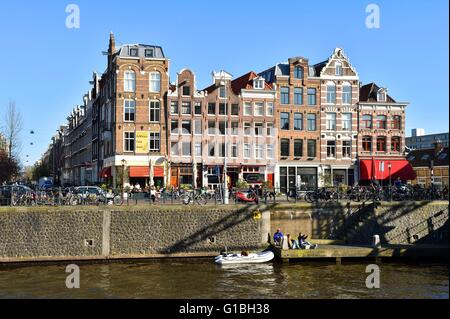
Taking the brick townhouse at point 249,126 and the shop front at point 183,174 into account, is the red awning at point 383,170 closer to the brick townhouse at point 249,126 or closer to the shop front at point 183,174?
the brick townhouse at point 249,126

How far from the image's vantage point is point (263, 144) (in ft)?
185

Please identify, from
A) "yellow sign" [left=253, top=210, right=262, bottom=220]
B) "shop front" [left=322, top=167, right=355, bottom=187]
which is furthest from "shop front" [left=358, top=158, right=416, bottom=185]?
"yellow sign" [left=253, top=210, right=262, bottom=220]

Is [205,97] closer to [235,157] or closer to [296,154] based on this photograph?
[235,157]

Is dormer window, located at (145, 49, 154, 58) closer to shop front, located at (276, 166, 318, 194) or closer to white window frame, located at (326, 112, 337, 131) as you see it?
shop front, located at (276, 166, 318, 194)

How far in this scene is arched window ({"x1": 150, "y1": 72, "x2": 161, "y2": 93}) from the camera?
176 ft

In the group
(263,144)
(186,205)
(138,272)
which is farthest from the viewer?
(263,144)

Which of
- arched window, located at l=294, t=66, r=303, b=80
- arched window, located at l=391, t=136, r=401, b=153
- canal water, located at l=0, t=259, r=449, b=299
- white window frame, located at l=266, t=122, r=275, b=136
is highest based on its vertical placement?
arched window, located at l=294, t=66, r=303, b=80

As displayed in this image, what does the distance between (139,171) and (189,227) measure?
63.5 ft

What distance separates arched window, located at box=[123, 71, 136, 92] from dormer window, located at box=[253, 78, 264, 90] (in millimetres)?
13285

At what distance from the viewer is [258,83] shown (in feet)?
185

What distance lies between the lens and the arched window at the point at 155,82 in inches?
2111

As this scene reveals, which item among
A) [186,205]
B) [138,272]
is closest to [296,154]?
[186,205]

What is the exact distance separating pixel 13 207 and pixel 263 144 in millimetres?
30595

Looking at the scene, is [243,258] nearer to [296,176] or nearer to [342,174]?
[296,176]
